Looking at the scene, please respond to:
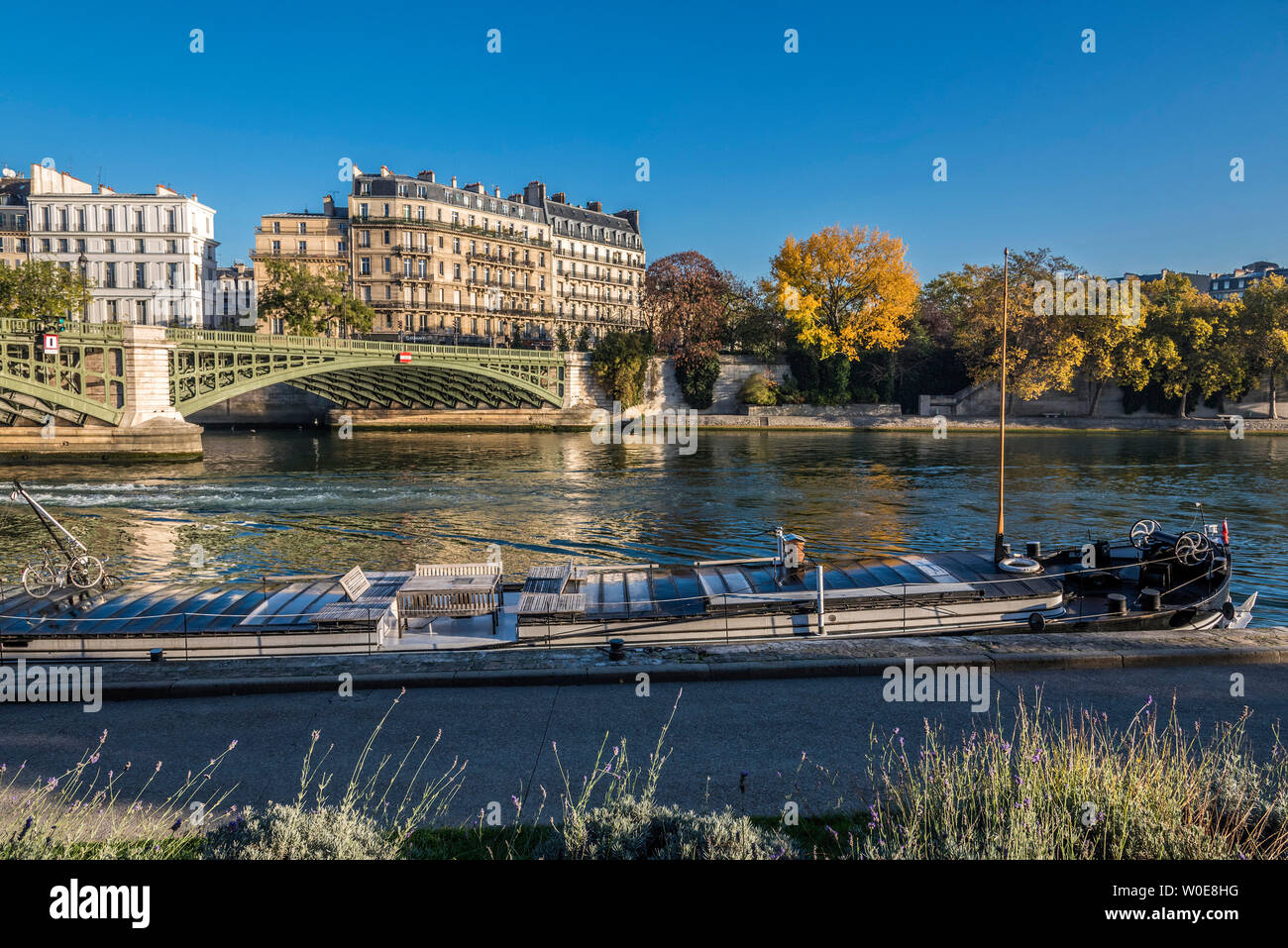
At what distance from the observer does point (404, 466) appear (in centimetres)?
5256

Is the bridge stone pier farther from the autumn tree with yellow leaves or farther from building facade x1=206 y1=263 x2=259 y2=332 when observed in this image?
the autumn tree with yellow leaves

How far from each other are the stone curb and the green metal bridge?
49.7 meters

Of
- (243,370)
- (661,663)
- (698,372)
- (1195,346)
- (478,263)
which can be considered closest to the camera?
(661,663)

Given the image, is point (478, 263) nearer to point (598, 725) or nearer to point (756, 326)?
point (756, 326)

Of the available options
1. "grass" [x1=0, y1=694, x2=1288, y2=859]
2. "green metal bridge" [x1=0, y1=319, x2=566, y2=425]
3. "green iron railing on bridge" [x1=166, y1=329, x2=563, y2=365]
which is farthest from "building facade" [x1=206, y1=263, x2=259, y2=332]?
"grass" [x1=0, y1=694, x2=1288, y2=859]

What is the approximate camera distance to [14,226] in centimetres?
9269

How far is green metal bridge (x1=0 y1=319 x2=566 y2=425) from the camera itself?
52219mm

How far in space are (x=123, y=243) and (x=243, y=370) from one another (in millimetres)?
39863

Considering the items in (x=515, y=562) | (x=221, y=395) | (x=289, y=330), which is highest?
(x=289, y=330)

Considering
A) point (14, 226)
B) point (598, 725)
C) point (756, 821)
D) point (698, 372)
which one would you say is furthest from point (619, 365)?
point (756, 821)
